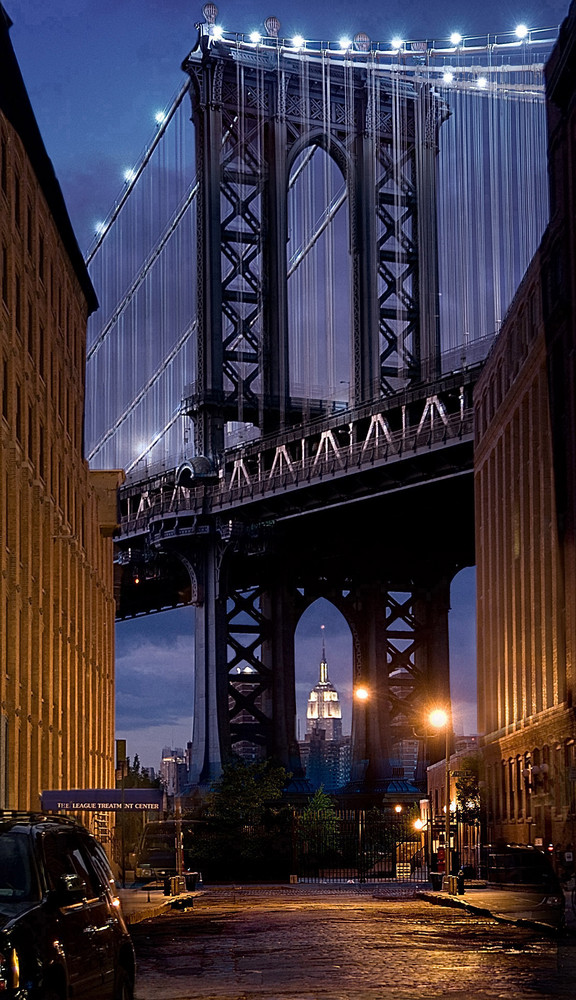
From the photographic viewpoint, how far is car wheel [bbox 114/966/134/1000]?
1199 cm

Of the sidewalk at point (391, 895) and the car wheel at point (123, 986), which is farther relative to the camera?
the sidewalk at point (391, 895)

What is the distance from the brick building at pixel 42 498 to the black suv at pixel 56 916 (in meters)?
29.9

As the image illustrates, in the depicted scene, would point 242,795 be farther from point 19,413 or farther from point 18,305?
point 18,305

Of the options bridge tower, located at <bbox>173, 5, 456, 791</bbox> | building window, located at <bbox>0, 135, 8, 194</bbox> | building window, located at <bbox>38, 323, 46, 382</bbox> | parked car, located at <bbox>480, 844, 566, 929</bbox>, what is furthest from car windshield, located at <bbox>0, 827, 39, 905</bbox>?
bridge tower, located at <bbox>173, 5, 456, 791</bbox>

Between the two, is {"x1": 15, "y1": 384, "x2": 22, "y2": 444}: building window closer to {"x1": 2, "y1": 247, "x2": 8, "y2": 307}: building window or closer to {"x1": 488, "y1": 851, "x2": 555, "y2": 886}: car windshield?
{"x1": 2, "y1": 247, "x2": 8, "y2": 307}: building window

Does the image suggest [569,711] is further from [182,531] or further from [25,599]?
[182,531]

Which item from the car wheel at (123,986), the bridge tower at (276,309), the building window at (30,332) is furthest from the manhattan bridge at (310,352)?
the car wheel at (123,986)

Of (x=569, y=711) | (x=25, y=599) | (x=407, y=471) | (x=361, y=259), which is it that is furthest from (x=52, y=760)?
(x=361, y=259)

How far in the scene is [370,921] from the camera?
105 feet

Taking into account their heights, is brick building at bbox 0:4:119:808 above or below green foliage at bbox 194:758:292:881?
above

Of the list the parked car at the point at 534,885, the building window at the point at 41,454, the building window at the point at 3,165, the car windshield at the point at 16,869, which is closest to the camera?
the car windshield at the point at 16,869

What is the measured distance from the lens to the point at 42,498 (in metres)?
51.7

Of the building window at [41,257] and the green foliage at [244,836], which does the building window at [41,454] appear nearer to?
the building window at [41,257]

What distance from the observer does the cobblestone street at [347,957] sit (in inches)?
664
